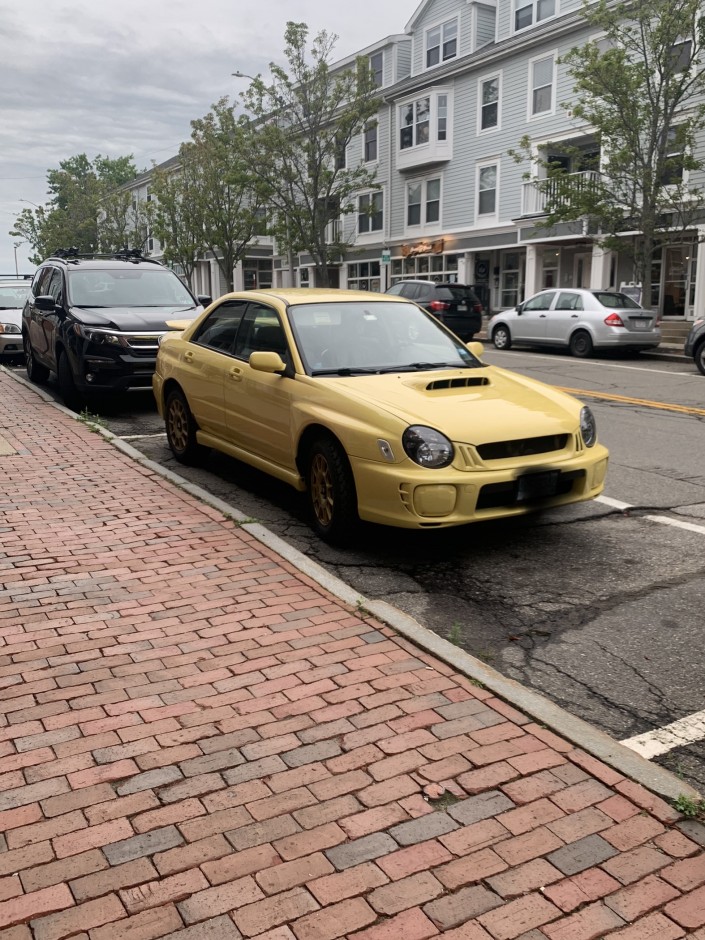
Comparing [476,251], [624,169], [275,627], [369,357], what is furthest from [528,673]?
[476,251]

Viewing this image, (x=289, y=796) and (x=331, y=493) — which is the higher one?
(x=331, y=493)

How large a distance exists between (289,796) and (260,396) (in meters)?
4.01

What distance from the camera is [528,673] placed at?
13.1 feet

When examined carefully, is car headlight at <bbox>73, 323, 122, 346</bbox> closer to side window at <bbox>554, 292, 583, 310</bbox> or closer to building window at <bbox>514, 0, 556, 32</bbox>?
side window at <bbox>554, 292, 583, 310</bbox>

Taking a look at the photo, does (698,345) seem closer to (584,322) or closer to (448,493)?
(584,322)

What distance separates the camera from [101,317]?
1089 cm

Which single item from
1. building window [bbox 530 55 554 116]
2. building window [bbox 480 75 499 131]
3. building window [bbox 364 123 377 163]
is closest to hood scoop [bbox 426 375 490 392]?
building window [bbox 530 55 554 116]

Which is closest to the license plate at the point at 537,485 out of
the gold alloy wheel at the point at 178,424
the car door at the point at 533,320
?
the gold alloy wheel at the point at 178,424

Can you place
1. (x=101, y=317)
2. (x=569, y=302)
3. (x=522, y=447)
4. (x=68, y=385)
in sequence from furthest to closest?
(x=569, y=302) < (x=68, y=385) < (x=101, y=317) < (x=522, y=447)

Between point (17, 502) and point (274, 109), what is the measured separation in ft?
98.6

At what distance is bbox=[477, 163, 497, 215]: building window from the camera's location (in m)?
31.8

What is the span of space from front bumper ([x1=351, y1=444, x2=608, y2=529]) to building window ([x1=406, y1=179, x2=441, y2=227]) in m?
30.8

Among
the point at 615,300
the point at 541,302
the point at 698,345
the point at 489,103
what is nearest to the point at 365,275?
the point at 489,103

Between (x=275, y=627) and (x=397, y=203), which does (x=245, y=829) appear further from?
(x=397, y=203)
